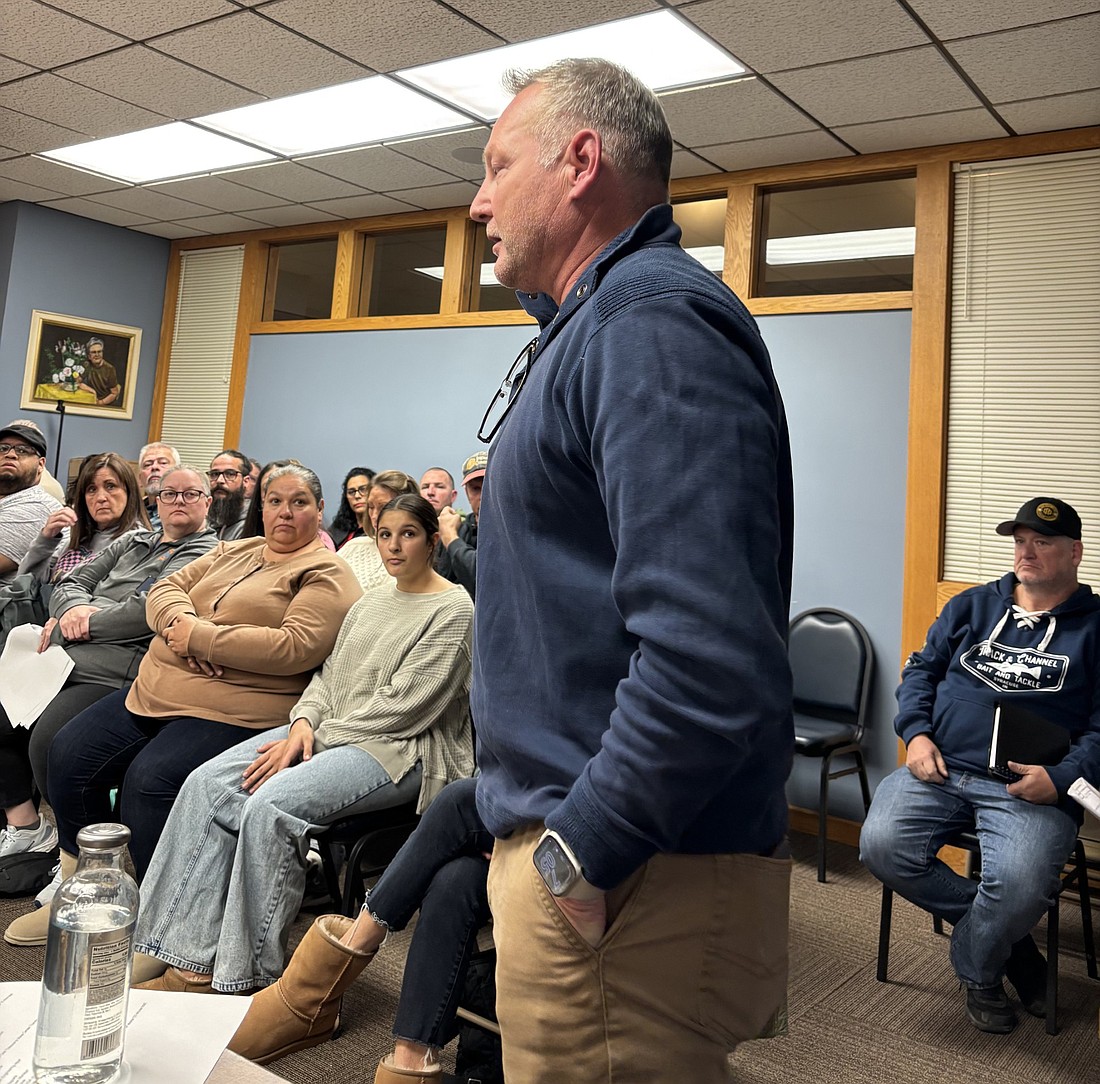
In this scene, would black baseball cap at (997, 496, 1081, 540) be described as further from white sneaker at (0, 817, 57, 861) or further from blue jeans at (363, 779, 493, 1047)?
white sneaker at (0, 817, 57, 861)

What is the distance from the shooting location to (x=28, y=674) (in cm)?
335

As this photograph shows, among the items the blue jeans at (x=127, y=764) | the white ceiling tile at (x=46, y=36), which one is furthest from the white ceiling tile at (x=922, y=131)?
the blue jeans at (x=127, y=764)

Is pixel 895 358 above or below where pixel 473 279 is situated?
below

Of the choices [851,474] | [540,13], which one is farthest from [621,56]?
[851,474]

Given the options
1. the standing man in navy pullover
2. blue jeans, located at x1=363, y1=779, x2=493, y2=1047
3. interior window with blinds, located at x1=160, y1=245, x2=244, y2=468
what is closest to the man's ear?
the standing man in navy pullover

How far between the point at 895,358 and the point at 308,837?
3324mm

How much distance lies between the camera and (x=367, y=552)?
13.0ft

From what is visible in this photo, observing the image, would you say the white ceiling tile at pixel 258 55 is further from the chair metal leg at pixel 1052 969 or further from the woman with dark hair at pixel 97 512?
the chair metal leg at pixel 1052 969

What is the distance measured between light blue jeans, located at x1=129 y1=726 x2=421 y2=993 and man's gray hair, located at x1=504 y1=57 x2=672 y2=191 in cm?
183

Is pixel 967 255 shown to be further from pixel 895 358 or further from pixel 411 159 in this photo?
pixel 411 159

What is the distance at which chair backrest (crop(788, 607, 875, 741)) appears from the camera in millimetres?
4254

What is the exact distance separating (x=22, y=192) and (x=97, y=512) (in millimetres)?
3662

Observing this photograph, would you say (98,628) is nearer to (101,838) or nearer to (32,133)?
(101,838)

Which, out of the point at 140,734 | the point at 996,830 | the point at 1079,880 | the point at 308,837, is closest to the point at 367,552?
the point at 140,734
